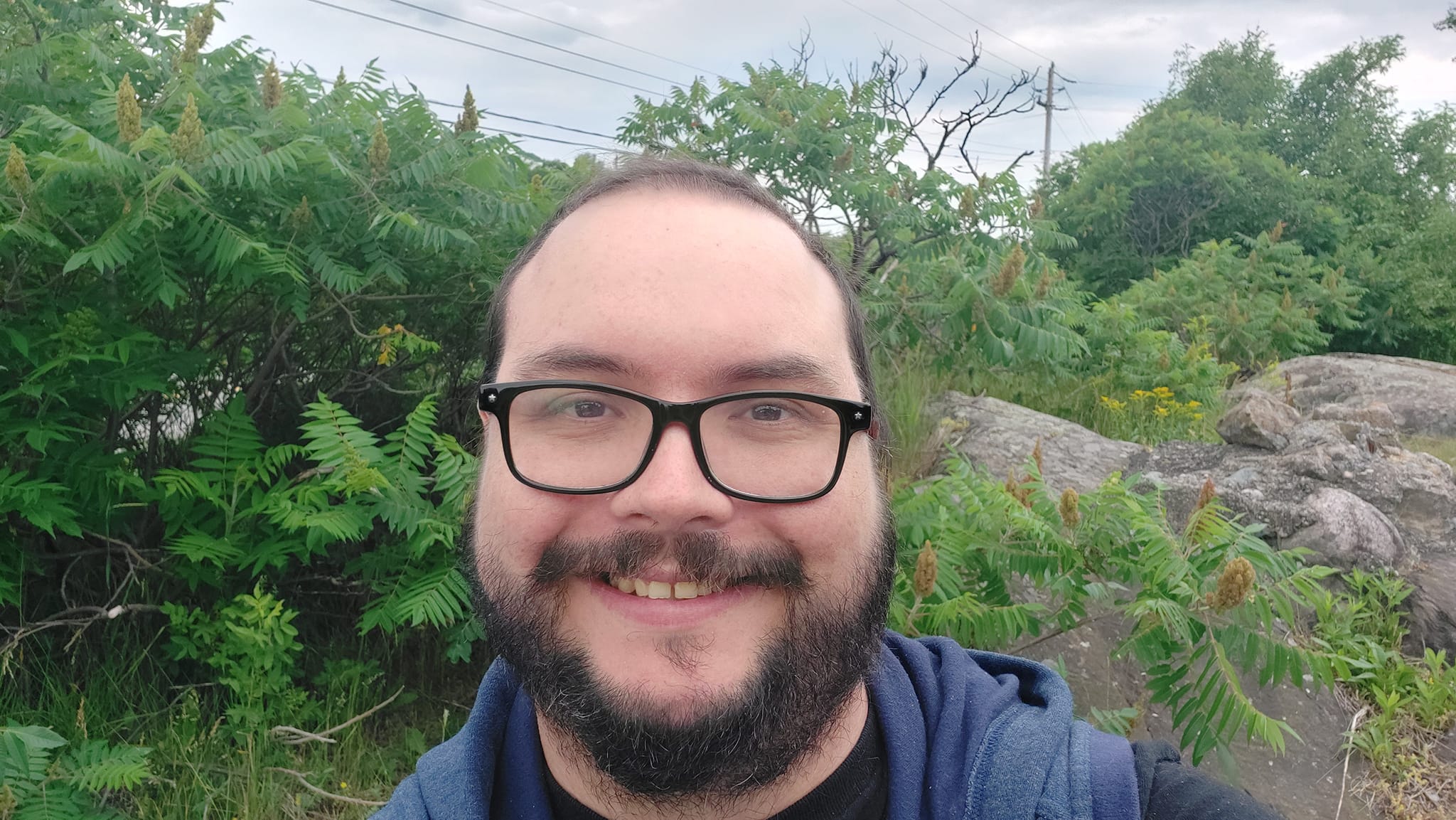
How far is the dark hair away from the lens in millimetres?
1646

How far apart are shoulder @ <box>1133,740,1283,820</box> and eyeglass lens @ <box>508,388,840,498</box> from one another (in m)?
0.66

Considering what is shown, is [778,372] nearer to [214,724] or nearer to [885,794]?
[885,794]

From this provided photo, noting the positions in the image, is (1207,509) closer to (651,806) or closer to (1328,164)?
(651,806)

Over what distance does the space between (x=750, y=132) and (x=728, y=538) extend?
501 centimetres

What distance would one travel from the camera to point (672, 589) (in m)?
1.31

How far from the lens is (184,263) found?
3.18 m

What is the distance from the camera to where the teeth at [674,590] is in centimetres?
131

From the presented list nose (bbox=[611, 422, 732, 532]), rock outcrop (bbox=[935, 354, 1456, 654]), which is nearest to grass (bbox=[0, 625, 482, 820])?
nose (bbox=[611, 422, 732, 532])

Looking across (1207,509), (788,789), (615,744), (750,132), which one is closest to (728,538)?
(615,744)

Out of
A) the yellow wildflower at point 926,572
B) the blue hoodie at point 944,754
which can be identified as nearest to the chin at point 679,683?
the blue hoodie at point 944,754

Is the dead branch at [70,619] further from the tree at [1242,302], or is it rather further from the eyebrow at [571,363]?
the tree at [1242,302]

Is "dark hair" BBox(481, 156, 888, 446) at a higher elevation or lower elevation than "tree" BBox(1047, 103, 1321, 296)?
lower

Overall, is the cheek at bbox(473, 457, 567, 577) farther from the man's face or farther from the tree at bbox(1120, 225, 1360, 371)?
the tree at bbox(1120, 225, 1360, 371)

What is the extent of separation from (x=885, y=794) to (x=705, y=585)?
50cm
